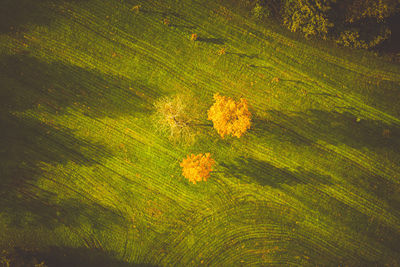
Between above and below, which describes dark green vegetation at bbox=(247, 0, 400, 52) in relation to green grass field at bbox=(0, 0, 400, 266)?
above

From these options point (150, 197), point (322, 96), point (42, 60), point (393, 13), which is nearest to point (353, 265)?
point (322, 96)

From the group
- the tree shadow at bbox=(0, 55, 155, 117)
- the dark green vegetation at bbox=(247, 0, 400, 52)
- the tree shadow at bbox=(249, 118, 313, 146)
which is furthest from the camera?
the tree shadow at bbox=(0, 55, 155, 117)

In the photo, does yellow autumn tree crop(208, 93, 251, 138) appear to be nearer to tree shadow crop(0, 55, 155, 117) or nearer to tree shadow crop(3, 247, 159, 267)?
tree shadow crop(0, 55, 155, 117)

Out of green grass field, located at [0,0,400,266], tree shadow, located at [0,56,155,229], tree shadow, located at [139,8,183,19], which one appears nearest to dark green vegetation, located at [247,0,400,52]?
green grass field, located at [0,0,400,266]

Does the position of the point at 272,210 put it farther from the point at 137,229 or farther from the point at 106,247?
the point at 106,247

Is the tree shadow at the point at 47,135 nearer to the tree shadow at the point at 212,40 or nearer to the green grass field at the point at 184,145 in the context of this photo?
the green grass field at the point at 184,145

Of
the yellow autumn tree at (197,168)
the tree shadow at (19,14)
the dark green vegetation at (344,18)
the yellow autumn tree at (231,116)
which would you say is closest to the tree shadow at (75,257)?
the yellow autumn tree at (197,168)

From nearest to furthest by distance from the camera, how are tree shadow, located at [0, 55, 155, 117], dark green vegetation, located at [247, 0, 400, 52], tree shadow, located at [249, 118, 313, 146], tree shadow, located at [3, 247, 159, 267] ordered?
dark green vegetation, located at [247, 0, 400, 52] < tree shadow, located at [249, 118, 313, 146] < tree shadow, located at [0, 55, 155, 117] < tree shadow, located at [3, 247, 159, 267]
